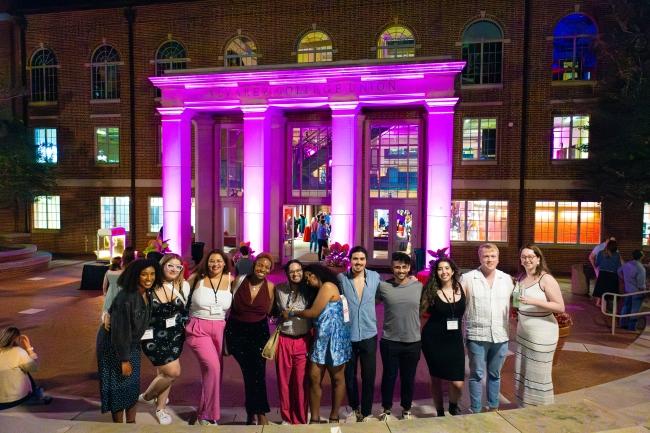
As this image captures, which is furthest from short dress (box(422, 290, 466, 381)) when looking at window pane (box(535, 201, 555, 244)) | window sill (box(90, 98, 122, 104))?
window sill (box(90, 98, 122, 104))

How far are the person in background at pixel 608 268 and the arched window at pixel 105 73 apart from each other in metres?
19.6

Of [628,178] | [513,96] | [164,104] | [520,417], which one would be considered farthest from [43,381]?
[513,96]

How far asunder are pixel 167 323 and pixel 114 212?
1792 centimetres

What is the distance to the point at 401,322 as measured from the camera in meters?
4.96

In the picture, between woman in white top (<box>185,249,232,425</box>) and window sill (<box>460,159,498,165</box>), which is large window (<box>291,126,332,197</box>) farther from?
woman in white top (<box>185,249,232,425</box>)

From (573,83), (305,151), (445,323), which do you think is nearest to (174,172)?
(305,151)

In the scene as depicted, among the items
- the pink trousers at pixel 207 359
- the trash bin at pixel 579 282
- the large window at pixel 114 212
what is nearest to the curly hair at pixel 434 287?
the pink trousers at pixel 207 359

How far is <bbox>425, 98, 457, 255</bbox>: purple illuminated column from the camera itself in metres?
15.3

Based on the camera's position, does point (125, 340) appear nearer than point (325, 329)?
Yes

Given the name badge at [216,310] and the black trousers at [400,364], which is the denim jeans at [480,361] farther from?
the name badge at [216,310]

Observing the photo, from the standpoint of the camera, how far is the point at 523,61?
1716 cm

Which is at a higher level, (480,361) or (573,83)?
(573,83)

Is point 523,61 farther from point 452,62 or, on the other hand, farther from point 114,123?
point 114,123

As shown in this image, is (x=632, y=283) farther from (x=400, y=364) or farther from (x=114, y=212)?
(x=114, y=212)
